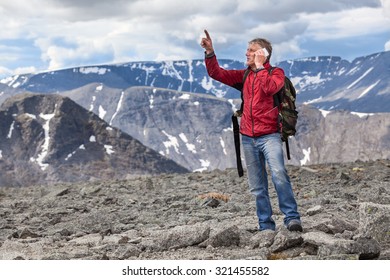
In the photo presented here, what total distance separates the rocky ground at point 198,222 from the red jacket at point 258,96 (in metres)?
1.56

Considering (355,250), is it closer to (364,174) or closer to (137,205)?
(137,205)

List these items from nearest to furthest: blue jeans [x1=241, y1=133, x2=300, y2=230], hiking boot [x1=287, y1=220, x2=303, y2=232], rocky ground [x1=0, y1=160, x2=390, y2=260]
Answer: rocky ground [x1=0, y1=160, x2=390, y2=260]
hiking boot [x1=287, y1=220, x2=303, y2=232]
blue jeans [x1=241, y1=133, x2=300, y2=230]

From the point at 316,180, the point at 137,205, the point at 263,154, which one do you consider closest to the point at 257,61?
the point at 263,154

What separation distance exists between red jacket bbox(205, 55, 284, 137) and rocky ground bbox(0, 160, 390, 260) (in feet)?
5.11

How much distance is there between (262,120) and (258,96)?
0.37 m

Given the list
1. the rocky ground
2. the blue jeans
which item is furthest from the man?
the rocky ground

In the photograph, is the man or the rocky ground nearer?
the rocky ground

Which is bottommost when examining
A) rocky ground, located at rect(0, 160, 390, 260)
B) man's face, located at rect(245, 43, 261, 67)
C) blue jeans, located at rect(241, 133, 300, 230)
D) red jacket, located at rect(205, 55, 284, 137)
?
rocky ground, located at rect(0, 160, 390, 260)

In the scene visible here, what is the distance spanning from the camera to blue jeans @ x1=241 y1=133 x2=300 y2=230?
9359 millimetres

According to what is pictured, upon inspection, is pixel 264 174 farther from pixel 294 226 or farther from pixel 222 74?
pixel 222 74

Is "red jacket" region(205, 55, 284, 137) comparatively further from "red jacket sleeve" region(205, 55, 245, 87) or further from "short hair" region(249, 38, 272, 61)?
"short hair" region(249, 38, 272, 61)

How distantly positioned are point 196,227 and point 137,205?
7975 mm

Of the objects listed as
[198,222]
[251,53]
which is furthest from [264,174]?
[198,222]

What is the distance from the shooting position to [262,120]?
934cm
